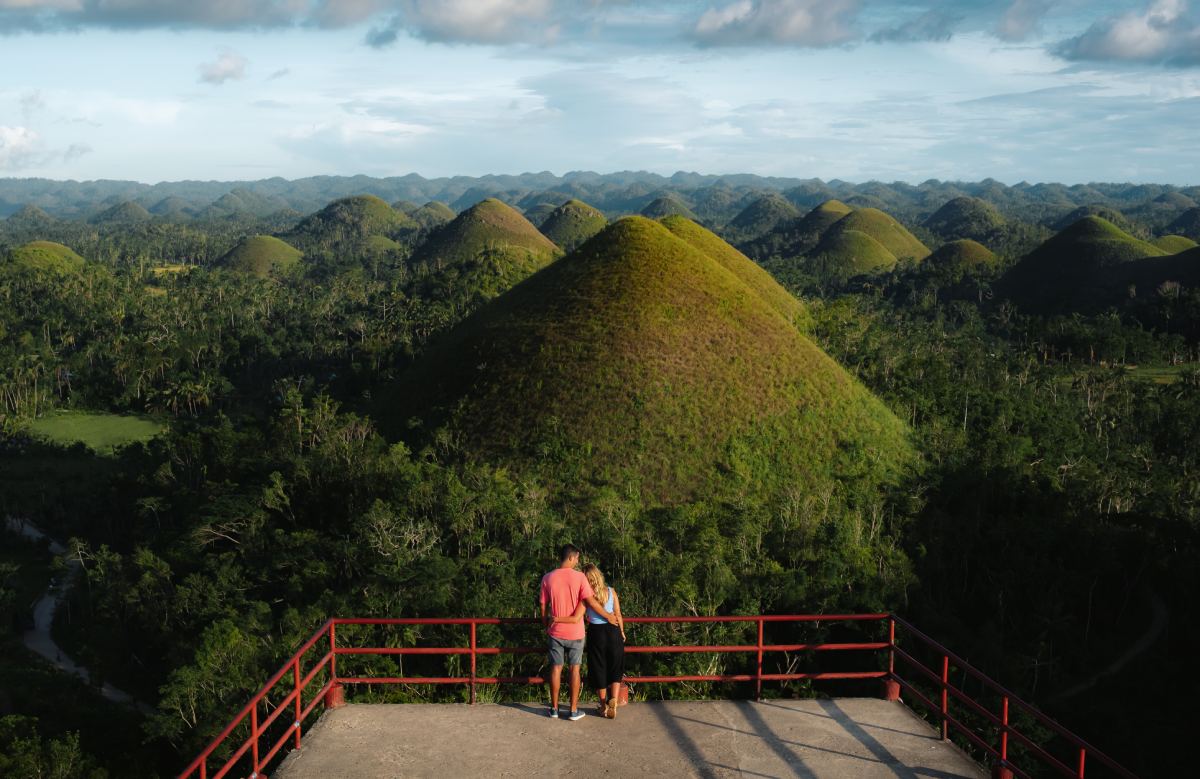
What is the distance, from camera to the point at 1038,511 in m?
42.6

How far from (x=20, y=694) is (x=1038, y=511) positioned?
140ft

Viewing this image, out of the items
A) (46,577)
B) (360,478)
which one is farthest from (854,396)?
(46,577)

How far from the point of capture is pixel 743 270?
7575 centimetres

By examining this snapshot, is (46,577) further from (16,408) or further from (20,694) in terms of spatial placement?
(16,408)

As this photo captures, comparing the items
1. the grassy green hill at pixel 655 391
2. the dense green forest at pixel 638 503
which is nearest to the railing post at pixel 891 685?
the dense green forest at pixel 638 503

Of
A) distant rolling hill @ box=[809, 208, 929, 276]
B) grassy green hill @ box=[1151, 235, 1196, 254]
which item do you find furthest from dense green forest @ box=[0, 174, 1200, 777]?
distant rolling hill @ box=[809, 208, 929, 276]

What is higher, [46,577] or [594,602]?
[594,602]

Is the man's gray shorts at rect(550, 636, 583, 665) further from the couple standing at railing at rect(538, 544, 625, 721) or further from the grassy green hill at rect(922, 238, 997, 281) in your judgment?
the grassy green hill at rect(922, 238, 997, 281)

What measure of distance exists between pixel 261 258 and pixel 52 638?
150670mm

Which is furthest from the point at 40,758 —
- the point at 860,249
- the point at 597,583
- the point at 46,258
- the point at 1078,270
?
the point at 860,249

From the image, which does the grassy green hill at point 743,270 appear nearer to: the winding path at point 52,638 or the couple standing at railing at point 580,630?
the winding path at point 52,638

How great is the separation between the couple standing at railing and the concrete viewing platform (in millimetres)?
367

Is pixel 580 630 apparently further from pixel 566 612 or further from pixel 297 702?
pixel 297 702

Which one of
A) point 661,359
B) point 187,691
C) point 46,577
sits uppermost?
point 661,359
